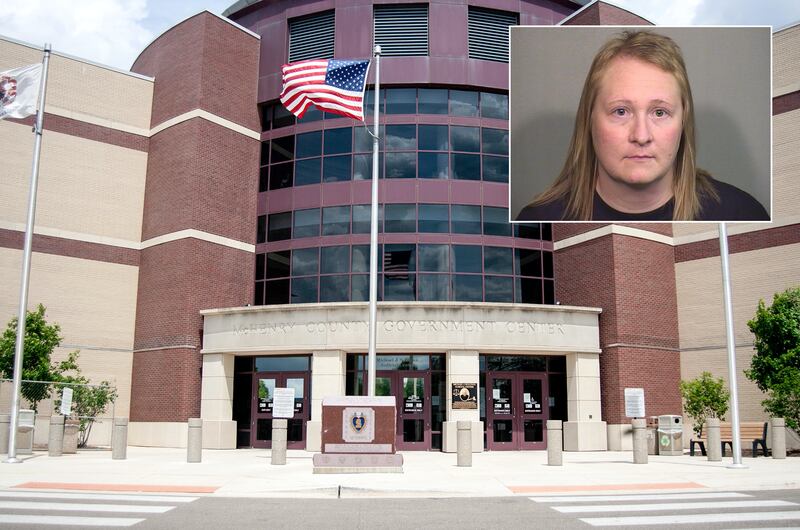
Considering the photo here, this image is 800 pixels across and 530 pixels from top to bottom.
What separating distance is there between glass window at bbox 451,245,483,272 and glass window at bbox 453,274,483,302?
31 centimetres

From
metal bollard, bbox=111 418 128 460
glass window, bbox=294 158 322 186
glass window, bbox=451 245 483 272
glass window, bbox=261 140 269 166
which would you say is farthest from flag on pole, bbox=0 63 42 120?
glass window, bbox=451 245 483 272

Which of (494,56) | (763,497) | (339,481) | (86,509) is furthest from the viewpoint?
(494,56)

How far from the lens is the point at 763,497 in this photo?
14.0 meters

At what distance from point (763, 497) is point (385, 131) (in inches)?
894

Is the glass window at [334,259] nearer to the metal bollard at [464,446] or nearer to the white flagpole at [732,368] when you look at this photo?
the metal bollard at [464,446]

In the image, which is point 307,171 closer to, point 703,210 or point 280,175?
point 280,175

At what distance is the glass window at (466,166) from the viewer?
32.7 metres

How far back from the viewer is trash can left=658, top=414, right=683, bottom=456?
86.8 feet

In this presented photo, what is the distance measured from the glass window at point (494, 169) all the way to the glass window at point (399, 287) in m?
5.52

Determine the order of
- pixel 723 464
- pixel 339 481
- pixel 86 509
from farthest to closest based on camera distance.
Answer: pixel 723 464
pixel 339 481
pixel 86 509

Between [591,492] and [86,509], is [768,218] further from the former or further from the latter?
[86,509]

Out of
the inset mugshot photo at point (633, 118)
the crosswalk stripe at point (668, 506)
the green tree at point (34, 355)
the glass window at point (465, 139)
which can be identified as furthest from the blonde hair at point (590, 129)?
the green tree at point (34, 355)

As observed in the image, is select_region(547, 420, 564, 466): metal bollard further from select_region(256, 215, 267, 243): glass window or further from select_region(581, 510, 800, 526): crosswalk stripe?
select_region(256, 215, 267, 243): glass window

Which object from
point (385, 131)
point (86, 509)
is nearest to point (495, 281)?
point (385, 131)
